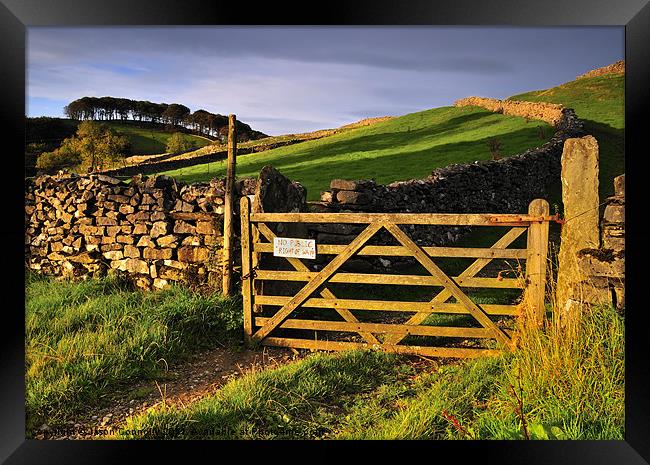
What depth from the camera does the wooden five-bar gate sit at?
241 inches

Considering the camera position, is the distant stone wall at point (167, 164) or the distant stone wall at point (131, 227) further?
the distant stone wall at point (167, 164)

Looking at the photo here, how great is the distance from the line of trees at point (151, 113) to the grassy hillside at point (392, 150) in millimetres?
3159

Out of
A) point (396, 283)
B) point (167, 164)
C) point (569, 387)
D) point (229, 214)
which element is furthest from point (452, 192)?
point (167, 164)

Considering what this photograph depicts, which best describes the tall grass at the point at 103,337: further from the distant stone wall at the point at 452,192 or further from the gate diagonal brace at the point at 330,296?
the distant stone wall at the point at 452,192

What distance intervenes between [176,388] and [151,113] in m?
30.1

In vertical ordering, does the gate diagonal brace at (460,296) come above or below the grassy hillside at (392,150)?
below

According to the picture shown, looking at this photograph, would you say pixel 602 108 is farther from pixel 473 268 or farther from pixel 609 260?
pixel 609 260

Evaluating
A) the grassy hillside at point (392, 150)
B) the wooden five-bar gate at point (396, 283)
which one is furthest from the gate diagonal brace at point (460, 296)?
the grassy hillside at point (392, 150)

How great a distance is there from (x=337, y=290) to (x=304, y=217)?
2.77 meters

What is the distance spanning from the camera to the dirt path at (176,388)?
5141 millimetres

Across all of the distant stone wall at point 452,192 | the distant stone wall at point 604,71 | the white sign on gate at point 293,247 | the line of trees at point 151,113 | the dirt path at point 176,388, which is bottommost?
the dirt path at point 176,388

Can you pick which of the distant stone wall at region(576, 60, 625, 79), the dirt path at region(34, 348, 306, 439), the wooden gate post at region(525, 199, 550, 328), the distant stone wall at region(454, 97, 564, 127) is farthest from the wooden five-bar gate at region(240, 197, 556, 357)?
the distant stone wall at region(576, 60, 625, 79)

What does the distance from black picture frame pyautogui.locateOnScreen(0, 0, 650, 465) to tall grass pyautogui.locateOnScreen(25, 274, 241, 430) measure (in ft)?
6.20
